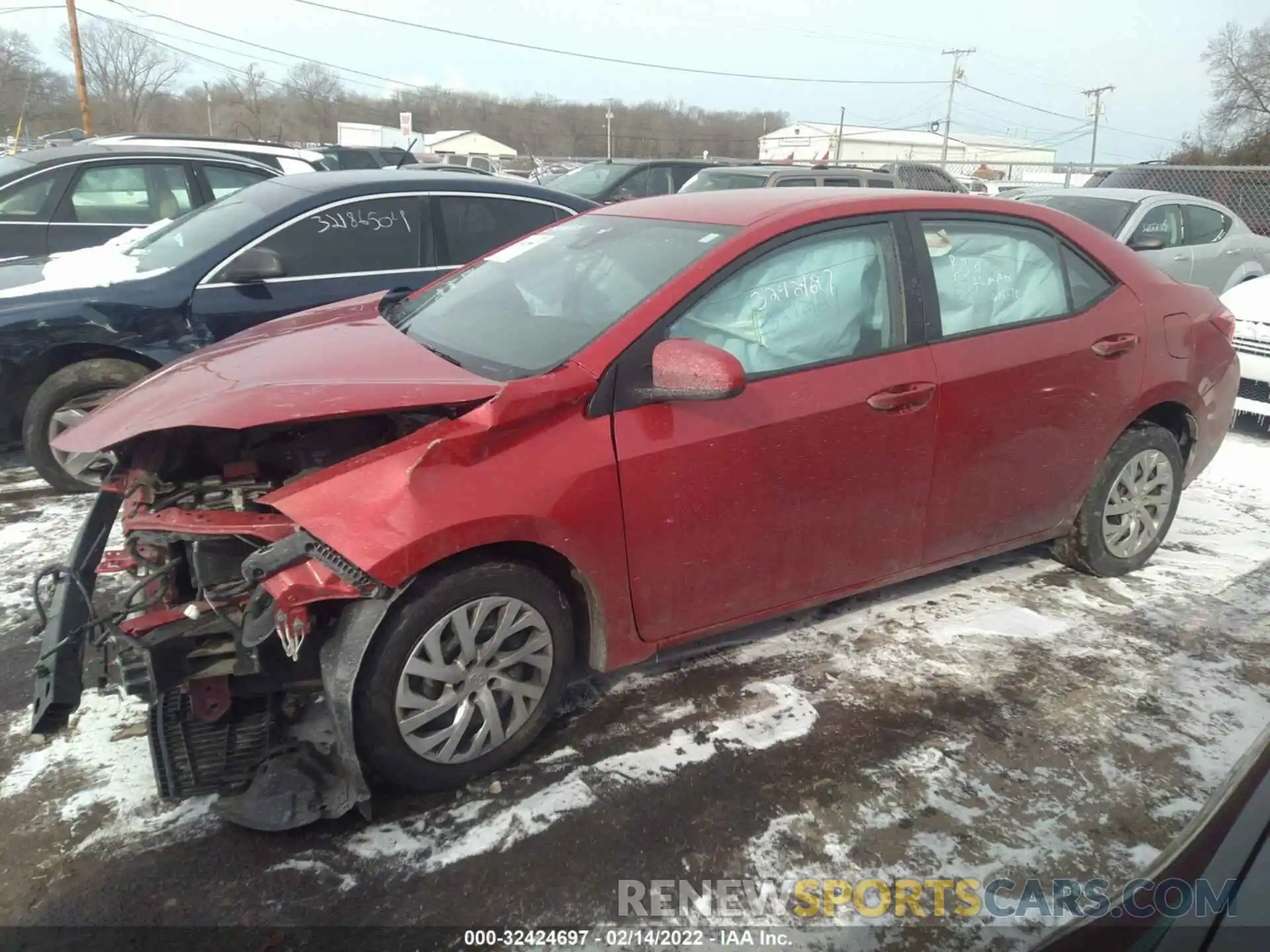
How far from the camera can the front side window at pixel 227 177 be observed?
7.59m

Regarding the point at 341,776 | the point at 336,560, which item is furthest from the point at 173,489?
the point at 341,776

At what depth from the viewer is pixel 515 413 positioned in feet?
8.64

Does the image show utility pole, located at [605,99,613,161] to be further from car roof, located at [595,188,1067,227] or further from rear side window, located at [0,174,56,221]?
car roof, located at [595,188,1067,227]

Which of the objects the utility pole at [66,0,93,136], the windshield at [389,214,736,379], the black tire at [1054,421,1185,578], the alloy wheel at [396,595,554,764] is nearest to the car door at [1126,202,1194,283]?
the black tire at [1054,421,1185,578]

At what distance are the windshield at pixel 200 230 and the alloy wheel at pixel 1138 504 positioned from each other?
476 cm

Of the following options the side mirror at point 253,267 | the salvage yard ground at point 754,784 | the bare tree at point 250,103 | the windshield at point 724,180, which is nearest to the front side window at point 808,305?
the salvage yard ground at point 754,784

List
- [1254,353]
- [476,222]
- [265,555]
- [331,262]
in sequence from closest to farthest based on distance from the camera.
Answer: [265,555], [331,262], [476,222], [1254,353]

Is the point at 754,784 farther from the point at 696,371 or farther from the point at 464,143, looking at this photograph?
the point at 464,143

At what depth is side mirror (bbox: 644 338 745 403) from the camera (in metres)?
2.70

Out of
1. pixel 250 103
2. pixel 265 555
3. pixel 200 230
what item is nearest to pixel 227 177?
pixel 200 230

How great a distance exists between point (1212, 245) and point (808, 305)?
862 centimetres

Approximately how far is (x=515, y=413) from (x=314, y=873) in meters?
1.39

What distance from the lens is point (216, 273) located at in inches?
196

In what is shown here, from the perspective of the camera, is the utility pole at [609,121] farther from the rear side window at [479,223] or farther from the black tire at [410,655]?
the black tire at [410,655]
